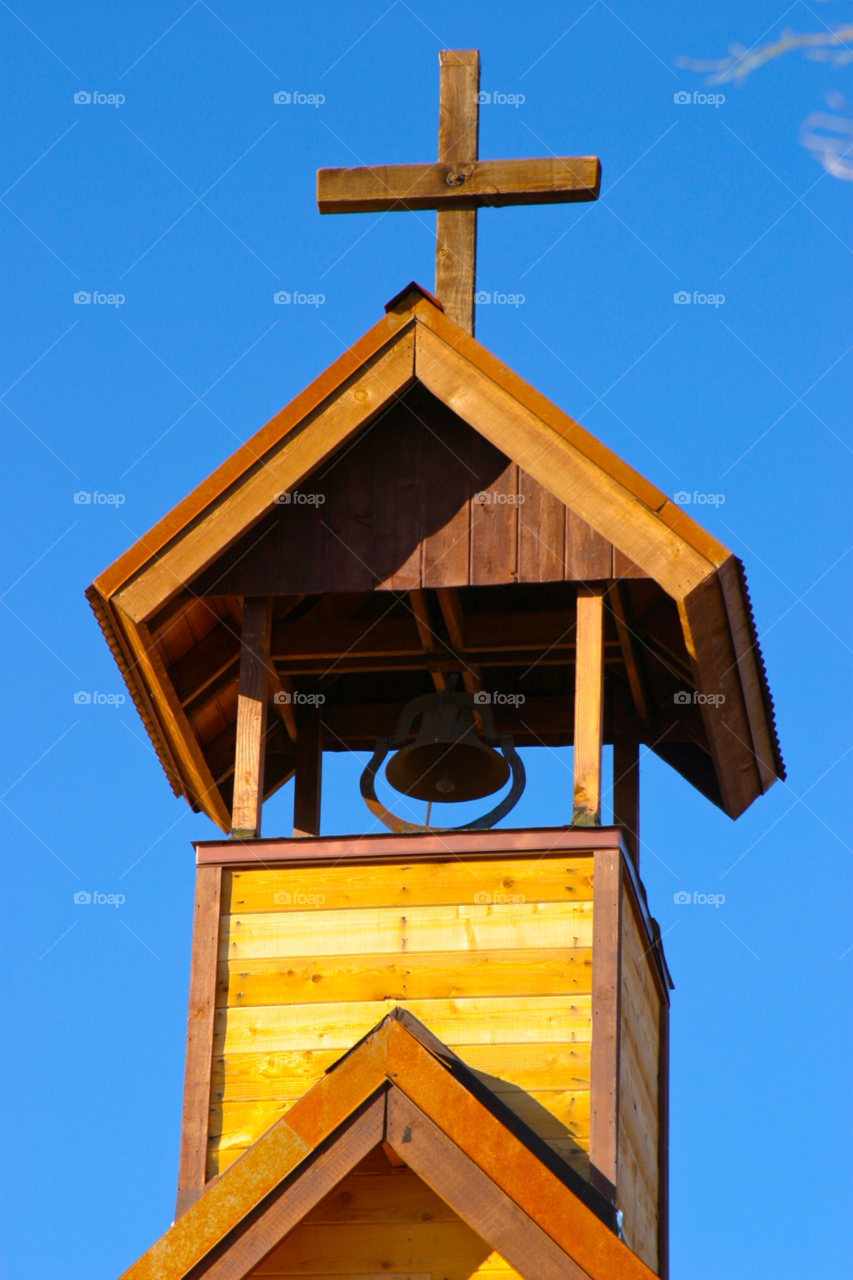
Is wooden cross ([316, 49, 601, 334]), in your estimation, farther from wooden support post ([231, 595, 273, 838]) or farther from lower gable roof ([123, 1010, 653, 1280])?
lower gable roof ([123, 1010, 653, 1280])

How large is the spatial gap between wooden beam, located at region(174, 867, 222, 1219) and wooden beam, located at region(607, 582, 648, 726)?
2546 mm

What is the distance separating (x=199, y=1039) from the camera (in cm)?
1002

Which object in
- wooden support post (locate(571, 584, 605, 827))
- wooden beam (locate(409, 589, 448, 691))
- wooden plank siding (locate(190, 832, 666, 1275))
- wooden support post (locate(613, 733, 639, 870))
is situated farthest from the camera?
wooden support post (locate(613, 733, 639, 870))

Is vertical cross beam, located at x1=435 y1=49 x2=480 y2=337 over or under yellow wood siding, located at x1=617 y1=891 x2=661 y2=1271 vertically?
over

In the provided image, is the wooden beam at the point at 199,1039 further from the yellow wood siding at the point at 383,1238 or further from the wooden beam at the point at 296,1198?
the wooden beam at the point at 296,1198

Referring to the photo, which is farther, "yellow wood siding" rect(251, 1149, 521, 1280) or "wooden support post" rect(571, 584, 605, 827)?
"wooden support post" rect(571, 584, 605, 827)

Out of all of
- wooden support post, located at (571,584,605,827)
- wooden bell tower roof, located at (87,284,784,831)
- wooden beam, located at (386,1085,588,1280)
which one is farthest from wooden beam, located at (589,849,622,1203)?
wooden bell tower roof, located at (87,284,784,831)

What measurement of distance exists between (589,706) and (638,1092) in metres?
2.03

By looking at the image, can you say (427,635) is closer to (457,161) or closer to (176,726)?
(176,726)

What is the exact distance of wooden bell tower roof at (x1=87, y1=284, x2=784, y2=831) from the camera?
34.7 feet

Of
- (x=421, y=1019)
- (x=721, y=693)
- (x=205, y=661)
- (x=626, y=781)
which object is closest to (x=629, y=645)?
(x=721, y=693)

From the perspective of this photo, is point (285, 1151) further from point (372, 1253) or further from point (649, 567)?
point (649, 567)

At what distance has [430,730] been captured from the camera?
11.6 m

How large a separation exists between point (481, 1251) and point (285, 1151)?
1152 millimetres
